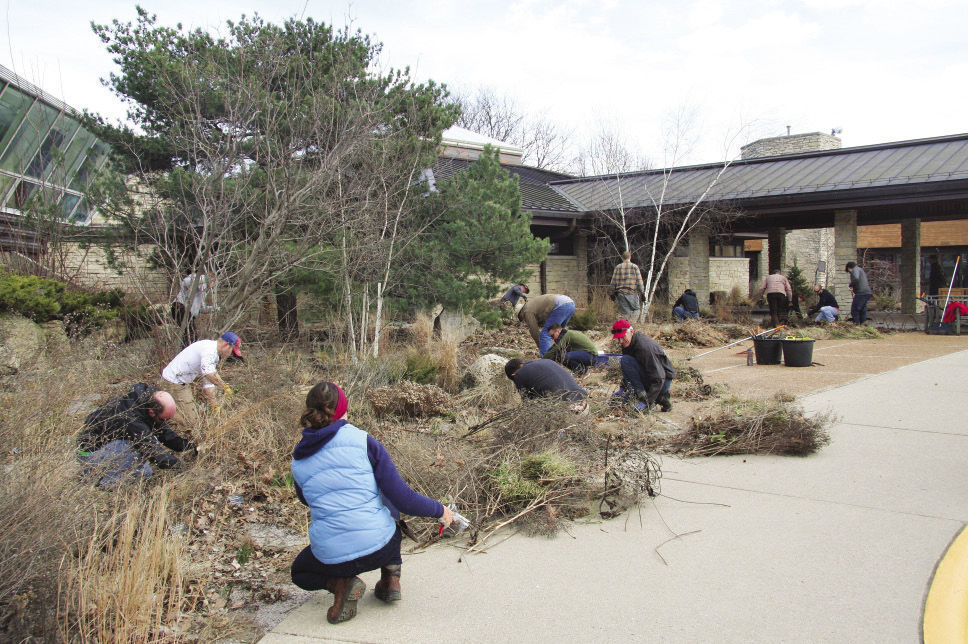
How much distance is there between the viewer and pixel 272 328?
434 inches

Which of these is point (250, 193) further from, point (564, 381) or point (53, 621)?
point (53, 621)

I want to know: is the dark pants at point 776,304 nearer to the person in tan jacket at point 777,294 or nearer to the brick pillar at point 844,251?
the person in tan jacket at point 777,294

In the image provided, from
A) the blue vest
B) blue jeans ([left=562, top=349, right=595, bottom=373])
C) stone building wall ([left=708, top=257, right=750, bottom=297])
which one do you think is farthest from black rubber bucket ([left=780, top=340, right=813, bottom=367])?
stone building wall ([left=708, top=257, right=750, bottom=297])

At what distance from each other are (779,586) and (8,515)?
359 centimetres

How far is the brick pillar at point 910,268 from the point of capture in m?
19.7

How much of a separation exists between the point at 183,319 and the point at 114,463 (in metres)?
4.14

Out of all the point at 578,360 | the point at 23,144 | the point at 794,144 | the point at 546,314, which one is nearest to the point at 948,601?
the point at 578,360

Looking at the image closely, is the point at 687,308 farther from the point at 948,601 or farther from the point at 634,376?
the point at 948,601

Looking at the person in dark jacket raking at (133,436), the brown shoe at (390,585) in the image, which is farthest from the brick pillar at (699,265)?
the brown shoe at (390,585)

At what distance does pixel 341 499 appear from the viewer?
126 inches

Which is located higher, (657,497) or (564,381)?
(564,381)

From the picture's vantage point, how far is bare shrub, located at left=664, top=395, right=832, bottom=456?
5770 millimetres

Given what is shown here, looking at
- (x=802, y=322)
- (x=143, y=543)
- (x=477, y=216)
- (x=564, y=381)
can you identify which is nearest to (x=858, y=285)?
(x=802, y=322)

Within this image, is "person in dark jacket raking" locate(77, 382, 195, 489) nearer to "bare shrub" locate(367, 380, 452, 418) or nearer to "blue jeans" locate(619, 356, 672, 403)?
"bare shrub" locate(367, 380, 452, 418)
